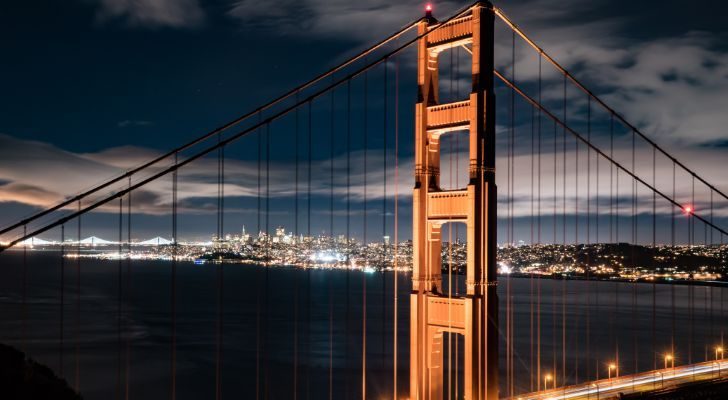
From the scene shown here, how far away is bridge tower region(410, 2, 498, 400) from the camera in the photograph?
1579cm

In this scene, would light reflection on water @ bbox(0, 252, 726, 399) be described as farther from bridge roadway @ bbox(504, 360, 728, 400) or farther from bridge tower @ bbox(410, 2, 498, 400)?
bridge tower @ bbox(410, 2, 498, 400)

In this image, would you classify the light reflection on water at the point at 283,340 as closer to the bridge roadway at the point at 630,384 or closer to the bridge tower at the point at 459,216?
the bridge roadway at the point at 630,384

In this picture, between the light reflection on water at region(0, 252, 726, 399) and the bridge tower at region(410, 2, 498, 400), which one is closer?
the bridge tower at region(410, 2, 498, 400)

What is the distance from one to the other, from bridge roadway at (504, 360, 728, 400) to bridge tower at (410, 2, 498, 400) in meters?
3.57

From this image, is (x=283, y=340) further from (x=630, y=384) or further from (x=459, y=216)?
(x=459, y=216)

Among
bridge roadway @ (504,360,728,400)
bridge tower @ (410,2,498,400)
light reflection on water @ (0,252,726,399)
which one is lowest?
light reflection on water @ (0,252,726,399)

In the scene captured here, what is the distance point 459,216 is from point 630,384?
12650 millimetres

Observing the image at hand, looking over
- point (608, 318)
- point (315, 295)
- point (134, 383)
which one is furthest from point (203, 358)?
point (315, 295)

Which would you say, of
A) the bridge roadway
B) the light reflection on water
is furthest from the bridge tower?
the light reflection on water

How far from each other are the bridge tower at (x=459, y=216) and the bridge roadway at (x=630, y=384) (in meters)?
3.57

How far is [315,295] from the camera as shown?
122 metres

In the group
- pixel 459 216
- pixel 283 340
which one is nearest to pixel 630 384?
pixel 459 216

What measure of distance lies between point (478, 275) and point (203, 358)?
48752 mm

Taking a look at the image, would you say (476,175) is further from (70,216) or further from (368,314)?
(368,314)
